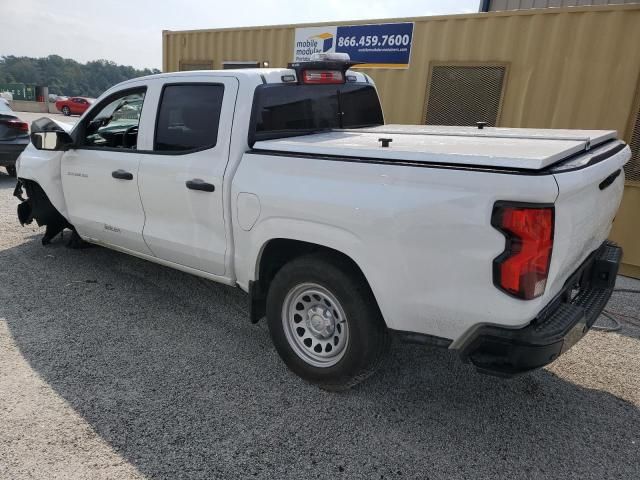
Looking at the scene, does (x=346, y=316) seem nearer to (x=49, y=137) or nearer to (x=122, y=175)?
(x=122, y=175)

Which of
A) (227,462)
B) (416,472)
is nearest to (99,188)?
(227,462)

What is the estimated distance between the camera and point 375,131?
384 cm

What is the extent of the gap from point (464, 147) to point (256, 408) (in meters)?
1.87

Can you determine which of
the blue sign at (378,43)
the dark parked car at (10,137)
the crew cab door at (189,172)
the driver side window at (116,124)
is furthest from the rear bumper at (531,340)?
the dark parked car at (10,137)

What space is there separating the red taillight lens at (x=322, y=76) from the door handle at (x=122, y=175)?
156 cm

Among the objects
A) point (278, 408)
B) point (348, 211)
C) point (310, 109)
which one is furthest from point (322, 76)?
point (278, 408)

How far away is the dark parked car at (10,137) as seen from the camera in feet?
28.3

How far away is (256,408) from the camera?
2.84 meters

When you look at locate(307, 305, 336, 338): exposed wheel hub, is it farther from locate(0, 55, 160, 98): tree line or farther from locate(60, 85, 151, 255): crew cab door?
locate(0, 55, 160, 98): tree line

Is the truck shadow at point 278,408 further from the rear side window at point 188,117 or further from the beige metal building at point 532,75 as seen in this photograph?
the beige metal building at point 532,75

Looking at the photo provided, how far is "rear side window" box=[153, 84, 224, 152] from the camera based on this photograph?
3.41m

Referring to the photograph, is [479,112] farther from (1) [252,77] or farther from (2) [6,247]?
(2) [6,247]

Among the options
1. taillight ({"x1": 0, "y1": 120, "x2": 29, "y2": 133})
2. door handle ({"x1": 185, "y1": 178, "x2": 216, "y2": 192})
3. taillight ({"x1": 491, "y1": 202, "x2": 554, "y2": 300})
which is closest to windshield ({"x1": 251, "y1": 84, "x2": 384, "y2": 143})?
door handle ({"x1": 185, "y1": 178, "x2": 216, "y2": 192})

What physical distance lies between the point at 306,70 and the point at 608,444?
308 centimetres
